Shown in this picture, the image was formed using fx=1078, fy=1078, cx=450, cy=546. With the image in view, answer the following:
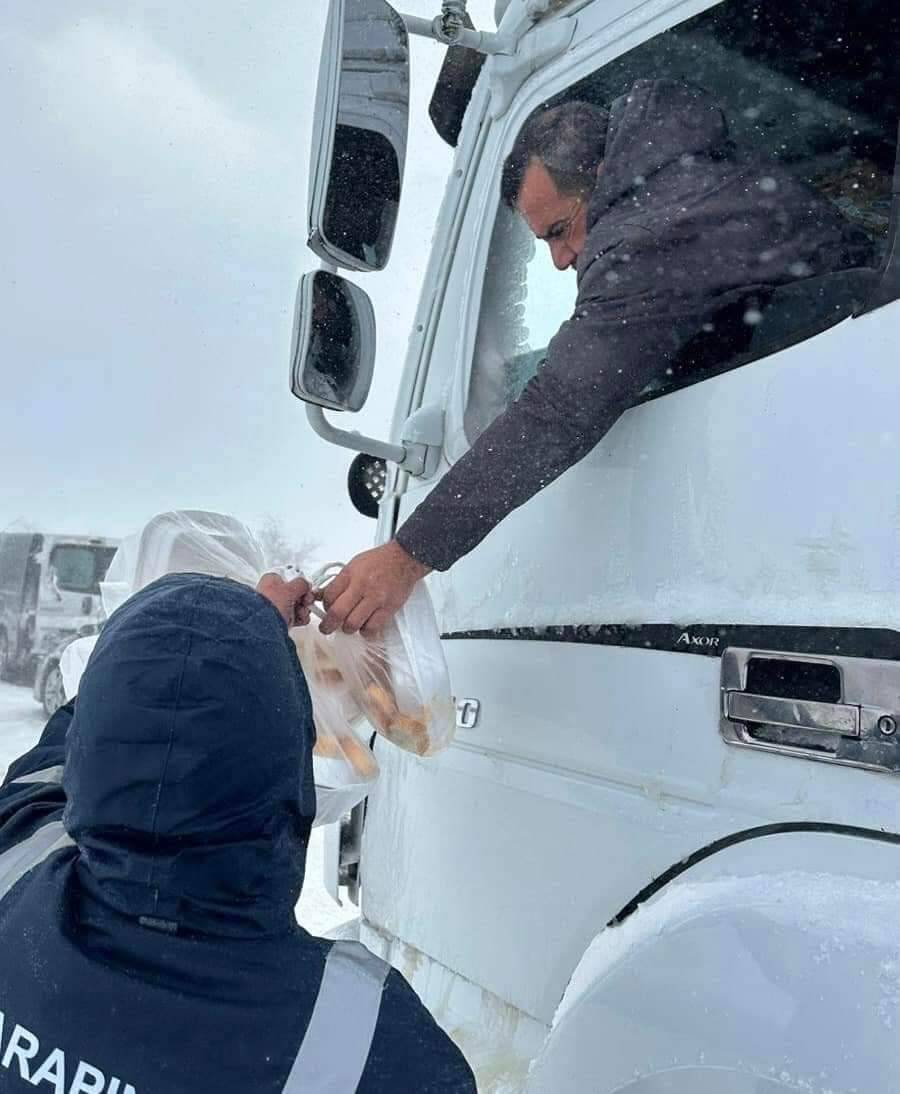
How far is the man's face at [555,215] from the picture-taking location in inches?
73.7

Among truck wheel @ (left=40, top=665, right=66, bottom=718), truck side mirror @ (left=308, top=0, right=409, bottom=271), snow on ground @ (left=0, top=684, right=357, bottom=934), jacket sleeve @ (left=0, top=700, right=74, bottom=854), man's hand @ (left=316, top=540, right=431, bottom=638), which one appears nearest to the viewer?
jacket sleeve @ (left=0, top=700, right=74, bottom=854)

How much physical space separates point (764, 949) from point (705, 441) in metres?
0.65

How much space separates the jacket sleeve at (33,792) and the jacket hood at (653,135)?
118cm

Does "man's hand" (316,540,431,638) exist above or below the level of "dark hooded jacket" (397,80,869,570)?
below

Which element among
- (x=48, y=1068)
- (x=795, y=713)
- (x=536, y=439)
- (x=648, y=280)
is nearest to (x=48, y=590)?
(x=536, y=439)

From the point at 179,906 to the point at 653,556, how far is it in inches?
30.3

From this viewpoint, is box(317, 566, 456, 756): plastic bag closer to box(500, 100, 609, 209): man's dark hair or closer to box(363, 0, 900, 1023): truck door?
box(363, 0, 900, 1023): truck door

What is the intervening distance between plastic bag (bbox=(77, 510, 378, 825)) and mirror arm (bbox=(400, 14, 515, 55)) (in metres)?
1.05

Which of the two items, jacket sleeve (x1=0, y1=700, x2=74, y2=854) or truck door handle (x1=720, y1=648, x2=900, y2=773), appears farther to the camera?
jacket sleeve (x1=0, y1=700, x2=74, y2=854)

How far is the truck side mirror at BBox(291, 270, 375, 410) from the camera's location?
201 cm

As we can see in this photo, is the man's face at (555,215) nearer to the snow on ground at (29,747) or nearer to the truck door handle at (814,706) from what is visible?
the truck door handle at (814,706)

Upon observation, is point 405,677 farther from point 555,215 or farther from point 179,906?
point 555,215

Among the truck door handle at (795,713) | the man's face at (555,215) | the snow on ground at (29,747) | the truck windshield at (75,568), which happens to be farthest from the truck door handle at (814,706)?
the truck windshield at (75,568)

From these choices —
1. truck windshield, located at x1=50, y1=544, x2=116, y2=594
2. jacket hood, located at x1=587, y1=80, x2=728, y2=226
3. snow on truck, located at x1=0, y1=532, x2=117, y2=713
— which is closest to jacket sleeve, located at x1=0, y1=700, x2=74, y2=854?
jacket hood, located at x1=587, y1=80, x2=728, y2=226
